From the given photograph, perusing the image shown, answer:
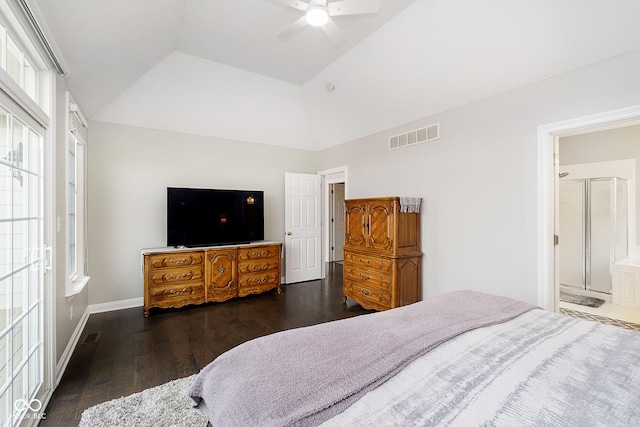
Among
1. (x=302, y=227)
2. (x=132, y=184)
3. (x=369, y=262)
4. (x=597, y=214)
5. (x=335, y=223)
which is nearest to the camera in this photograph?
(x=369, y=262)

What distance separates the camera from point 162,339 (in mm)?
2930

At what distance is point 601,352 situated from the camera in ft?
4.10

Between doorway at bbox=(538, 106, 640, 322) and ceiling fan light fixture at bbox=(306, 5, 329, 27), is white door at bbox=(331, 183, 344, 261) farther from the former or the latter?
ceiling fan light fixture at bbox=(306, 5, 329, 27)

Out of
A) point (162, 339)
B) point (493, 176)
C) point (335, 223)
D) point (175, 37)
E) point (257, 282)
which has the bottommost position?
point (162, 339)

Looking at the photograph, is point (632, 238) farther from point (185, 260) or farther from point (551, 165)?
point (185, 260)

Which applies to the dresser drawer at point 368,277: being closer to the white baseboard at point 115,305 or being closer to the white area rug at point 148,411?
the white area rug at point 148,411

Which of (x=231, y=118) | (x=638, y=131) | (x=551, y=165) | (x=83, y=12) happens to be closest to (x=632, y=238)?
(x=638, y=131)

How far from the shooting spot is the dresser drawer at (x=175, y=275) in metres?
3.61

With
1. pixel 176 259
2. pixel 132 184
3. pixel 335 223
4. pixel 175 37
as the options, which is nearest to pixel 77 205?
pixel 132 184

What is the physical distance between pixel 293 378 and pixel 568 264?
217 inches

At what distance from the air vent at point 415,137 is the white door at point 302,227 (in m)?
1.83

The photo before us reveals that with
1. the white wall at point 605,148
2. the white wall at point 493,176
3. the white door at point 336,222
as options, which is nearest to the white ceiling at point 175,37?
the white wall at point 493,176

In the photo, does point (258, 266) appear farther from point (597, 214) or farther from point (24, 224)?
point (597, 214)

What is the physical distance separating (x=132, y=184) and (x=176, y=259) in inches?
49.6
